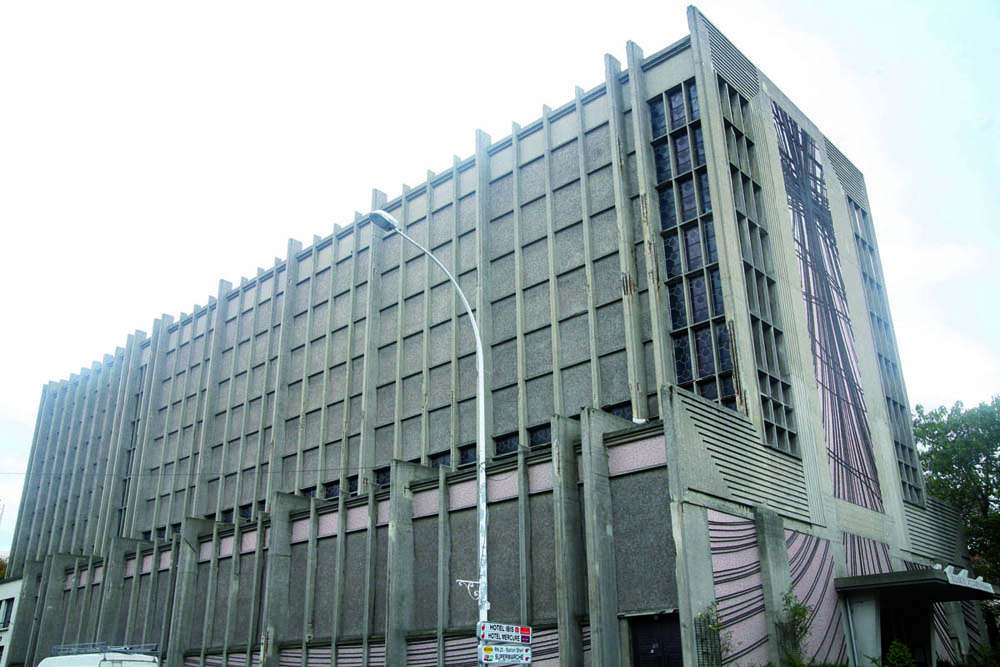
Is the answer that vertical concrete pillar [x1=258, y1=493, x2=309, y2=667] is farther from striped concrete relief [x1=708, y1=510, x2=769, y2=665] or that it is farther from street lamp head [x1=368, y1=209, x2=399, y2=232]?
street lamp head [x1=368, y1=209, x2=399, y2=232]

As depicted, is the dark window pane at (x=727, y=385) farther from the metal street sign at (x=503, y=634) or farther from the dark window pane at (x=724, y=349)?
the metal street sign at (x=503, y=634)

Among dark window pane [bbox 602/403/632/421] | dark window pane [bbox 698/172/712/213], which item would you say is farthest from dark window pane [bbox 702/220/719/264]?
dark window pane [bbox 602/403/632/421]

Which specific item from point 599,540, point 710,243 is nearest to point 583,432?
point 599,540

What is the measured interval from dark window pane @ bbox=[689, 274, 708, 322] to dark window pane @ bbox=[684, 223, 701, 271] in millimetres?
533

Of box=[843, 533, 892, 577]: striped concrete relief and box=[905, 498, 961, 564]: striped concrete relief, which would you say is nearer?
box=[843, 533, 892, 577]: striped concrete relief

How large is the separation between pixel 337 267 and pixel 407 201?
19.6 feet

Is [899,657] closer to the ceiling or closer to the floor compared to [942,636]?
closer to the floor

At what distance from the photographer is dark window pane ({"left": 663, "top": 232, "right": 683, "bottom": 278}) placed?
32531 mm

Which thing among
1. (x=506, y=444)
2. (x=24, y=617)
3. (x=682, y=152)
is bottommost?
(x=24, y=617)

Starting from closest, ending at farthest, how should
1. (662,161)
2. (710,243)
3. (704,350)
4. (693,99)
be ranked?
1. (704,350)
2. (710,243)
3. (693,99)
4. (662,161)

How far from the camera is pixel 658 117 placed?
116 feet

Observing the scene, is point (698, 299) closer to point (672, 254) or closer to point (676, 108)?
point (672, 254)

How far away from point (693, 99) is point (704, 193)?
4.50 m

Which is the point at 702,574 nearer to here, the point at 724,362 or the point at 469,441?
the point at 724,362
